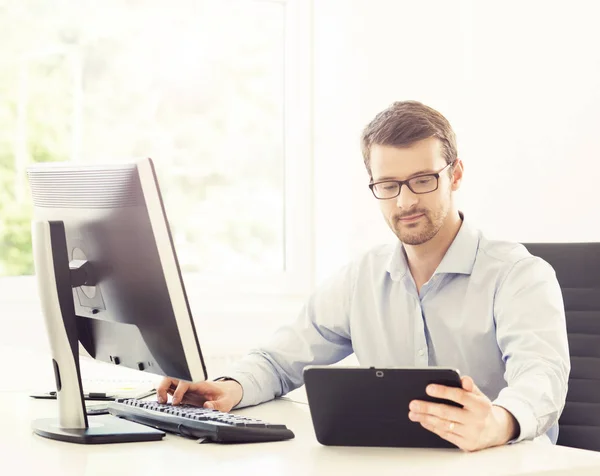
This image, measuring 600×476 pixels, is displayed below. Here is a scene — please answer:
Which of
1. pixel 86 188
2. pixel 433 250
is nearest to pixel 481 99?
pixel 433 250

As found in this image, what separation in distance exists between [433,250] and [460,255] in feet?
0.26

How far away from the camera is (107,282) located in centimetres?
135

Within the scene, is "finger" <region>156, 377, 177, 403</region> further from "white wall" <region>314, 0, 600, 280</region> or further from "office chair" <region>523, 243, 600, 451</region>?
"white wall" <region>314, 0, 600, 280</region>

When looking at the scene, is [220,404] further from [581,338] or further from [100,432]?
[581,338]

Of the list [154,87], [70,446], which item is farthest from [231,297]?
[70,446]

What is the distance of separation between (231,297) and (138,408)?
1.87 meters

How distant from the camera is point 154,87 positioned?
330cm

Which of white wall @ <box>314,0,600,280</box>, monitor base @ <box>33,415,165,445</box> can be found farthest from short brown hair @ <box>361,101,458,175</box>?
white wall @ <box>314,0,600,280</box>

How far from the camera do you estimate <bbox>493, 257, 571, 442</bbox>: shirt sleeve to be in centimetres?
138

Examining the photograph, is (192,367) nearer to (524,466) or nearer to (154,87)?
(524,466)

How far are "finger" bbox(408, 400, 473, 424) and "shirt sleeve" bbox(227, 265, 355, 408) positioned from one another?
620 millimetres

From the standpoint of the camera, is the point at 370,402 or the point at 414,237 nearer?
the point at 370,402

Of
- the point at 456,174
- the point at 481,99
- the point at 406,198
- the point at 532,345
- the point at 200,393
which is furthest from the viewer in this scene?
the point at 481,99

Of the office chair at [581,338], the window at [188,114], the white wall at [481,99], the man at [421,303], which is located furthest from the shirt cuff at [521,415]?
the window at [188,114]
